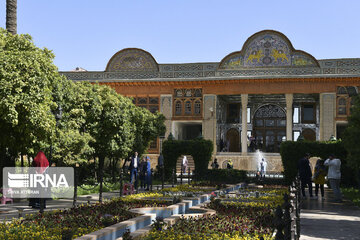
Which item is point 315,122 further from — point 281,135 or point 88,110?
point 88,110

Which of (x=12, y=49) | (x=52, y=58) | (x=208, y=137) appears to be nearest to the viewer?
(x=12, y=49)

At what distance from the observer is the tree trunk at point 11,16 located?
16.6 m

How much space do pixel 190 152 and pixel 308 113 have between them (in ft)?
53.7

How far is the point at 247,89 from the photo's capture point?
109 feet

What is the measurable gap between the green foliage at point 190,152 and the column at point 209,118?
24.8ft

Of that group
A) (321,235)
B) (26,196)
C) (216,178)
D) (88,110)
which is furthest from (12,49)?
(216,178)

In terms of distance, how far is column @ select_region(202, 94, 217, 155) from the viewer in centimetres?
3316

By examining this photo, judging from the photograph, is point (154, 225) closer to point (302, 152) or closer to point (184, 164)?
point (302, 152)

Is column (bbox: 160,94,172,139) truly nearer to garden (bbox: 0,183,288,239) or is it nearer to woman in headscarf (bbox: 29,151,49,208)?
woman in headscarf (bbox: 29,151,49,208)

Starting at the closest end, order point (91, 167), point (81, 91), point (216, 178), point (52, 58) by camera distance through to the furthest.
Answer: point (52, 58) → point (81, 91) → point (216, 178) → point (91, 167)

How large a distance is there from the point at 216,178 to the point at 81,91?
1028 cm

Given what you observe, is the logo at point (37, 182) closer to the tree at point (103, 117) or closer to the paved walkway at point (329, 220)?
the tree at point (103, 117)

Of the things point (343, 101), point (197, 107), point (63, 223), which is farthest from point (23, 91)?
point (343, 101)

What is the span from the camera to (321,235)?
→ 825cm
